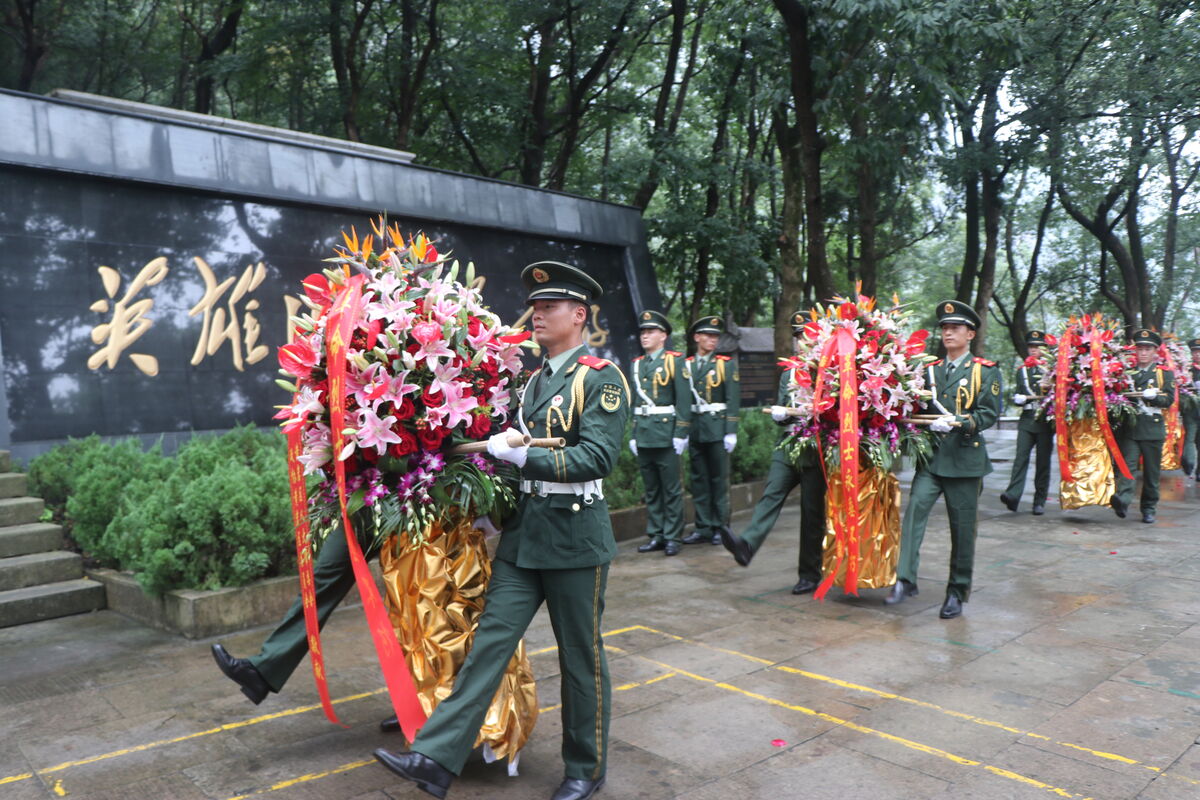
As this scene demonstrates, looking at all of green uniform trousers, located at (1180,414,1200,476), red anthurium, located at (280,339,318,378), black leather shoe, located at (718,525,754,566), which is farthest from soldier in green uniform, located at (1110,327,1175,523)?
red anthurium, located at (280,339,318,378)

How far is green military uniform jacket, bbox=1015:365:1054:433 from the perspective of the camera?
1076 centimetres

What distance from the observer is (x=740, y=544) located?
655cm

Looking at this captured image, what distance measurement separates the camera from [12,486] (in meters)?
7.17

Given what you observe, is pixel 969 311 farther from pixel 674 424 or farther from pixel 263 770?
pixel 263 770

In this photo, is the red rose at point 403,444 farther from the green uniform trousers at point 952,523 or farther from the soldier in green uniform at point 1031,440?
the soldier in green uniform at point 1031,440

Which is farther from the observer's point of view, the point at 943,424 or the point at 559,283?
the point at 943,424

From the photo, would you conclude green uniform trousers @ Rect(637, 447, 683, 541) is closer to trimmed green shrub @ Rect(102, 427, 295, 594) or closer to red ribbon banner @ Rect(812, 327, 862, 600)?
red ribbon banner @ Rect(812, 327, 862, 600)

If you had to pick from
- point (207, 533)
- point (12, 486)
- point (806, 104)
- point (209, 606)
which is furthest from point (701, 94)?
point (209, 606)

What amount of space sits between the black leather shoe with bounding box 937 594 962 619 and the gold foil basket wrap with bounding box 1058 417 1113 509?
4.86 m

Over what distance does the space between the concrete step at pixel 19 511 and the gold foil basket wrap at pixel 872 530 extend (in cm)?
570

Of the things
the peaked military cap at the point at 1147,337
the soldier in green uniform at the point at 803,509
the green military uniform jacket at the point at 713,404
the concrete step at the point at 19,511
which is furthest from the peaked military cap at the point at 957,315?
the concrete step at the point at 19,511

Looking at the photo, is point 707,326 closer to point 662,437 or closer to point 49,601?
point 662,437

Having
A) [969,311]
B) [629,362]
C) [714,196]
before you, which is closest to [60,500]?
[969,311]

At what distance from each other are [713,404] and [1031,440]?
4434mm
